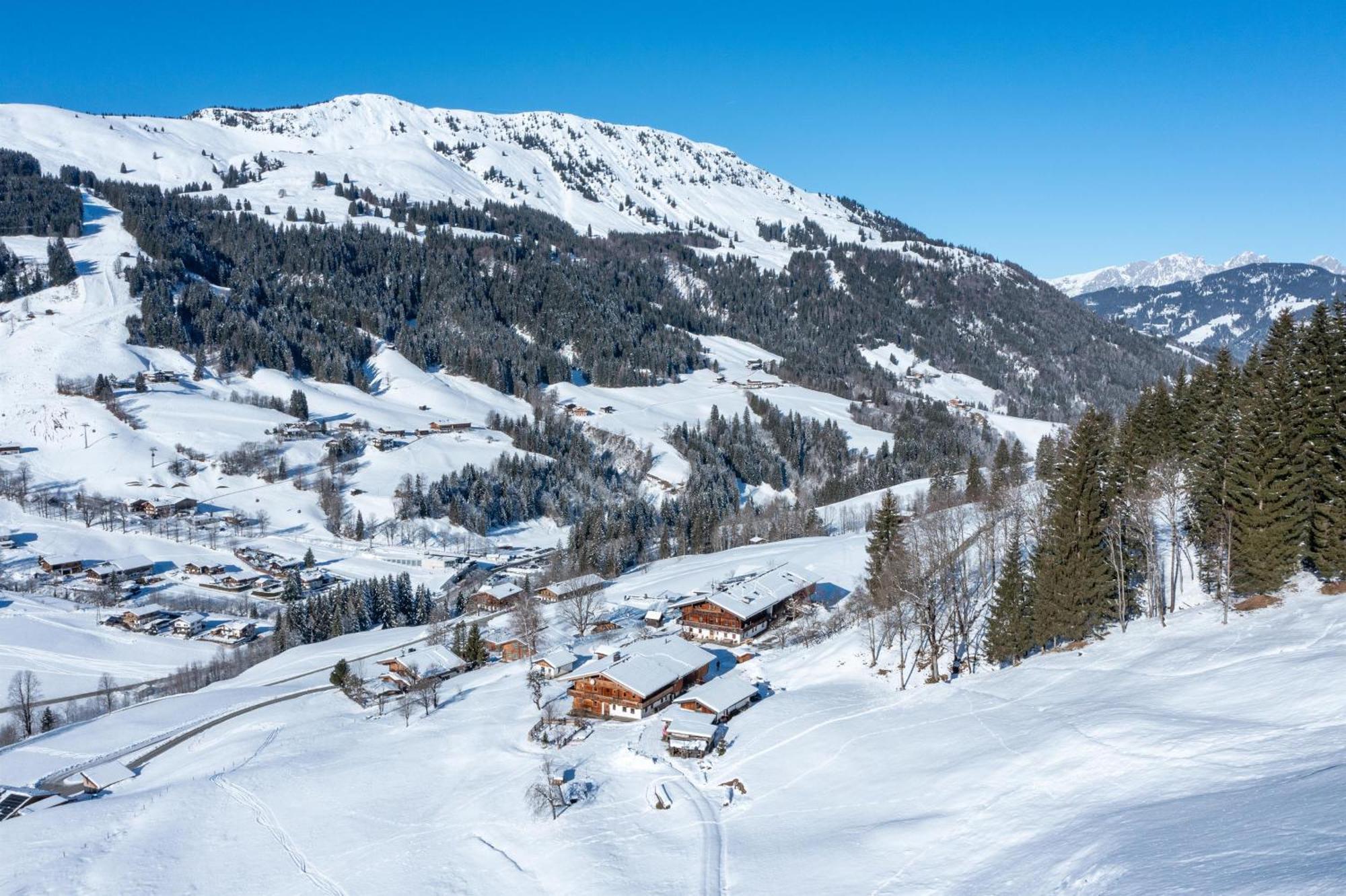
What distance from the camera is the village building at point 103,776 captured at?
43125 millimetres

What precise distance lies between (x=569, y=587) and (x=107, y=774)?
4072 centimetres

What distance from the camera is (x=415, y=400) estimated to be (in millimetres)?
162875

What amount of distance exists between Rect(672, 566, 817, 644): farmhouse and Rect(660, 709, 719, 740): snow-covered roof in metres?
19.5

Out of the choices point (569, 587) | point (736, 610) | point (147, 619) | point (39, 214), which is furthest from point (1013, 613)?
point (39, 214)

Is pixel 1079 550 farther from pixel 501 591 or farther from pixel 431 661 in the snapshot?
pixel 501 591

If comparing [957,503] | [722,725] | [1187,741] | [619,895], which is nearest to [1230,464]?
[1187,741]

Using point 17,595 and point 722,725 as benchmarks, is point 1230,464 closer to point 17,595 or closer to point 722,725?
point 722,725

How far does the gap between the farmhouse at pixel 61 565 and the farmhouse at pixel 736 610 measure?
73299 millimetres

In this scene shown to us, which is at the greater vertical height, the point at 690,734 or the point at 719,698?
the point at 719,698

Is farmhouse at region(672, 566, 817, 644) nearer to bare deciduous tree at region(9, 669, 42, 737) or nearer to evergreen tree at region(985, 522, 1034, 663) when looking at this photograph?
evergreen tree at region(985, 522, 1034, 663)

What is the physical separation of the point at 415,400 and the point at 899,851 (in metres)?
153

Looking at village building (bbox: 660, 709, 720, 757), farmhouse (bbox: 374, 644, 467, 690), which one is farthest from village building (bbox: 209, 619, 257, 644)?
village building (bbox: 660, 709, 720, 757)

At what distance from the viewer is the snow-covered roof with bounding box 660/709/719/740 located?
38375mm

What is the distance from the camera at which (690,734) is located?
38406 millimetres
